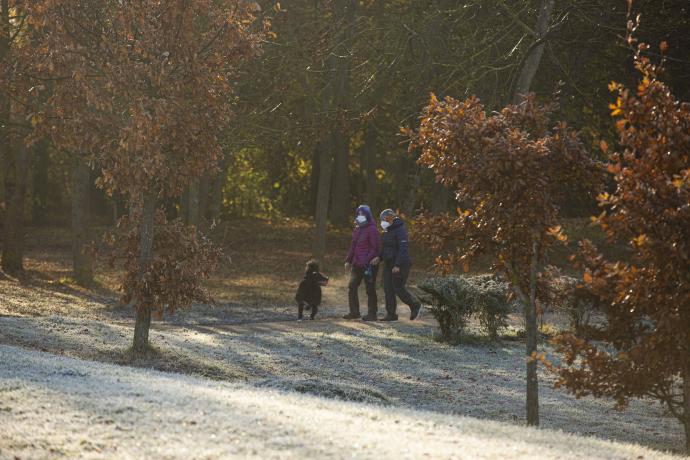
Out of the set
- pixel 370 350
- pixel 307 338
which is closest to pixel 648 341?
pixel 370 350

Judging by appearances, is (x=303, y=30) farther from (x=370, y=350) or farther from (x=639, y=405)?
(x=639, y=405)

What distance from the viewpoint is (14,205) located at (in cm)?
2692

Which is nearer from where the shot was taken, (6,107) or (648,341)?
(648,341)

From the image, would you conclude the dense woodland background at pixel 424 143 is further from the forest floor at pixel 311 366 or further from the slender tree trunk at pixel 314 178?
the slender tree trunk at pixel 314 178

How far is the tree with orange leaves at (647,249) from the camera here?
9.04 meters

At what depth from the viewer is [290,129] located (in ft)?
85.4

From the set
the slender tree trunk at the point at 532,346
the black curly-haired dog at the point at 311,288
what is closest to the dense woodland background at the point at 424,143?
the slender tree trunk at the point at 532,346

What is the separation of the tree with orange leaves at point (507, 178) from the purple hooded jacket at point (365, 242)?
728 cm

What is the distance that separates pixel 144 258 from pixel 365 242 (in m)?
5.60

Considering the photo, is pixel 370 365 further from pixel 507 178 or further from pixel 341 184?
pixel 341 184

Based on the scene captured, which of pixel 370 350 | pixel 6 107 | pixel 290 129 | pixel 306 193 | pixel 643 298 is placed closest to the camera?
pixel 643 298

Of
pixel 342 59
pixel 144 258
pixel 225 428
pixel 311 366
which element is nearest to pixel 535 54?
pixel 342 59

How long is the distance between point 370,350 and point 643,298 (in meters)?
6.83

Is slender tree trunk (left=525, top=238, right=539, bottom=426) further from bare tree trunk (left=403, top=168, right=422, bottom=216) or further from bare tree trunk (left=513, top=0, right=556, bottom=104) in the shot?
bare tree trunk (left=403, top=168, right=422, bottom=216)
